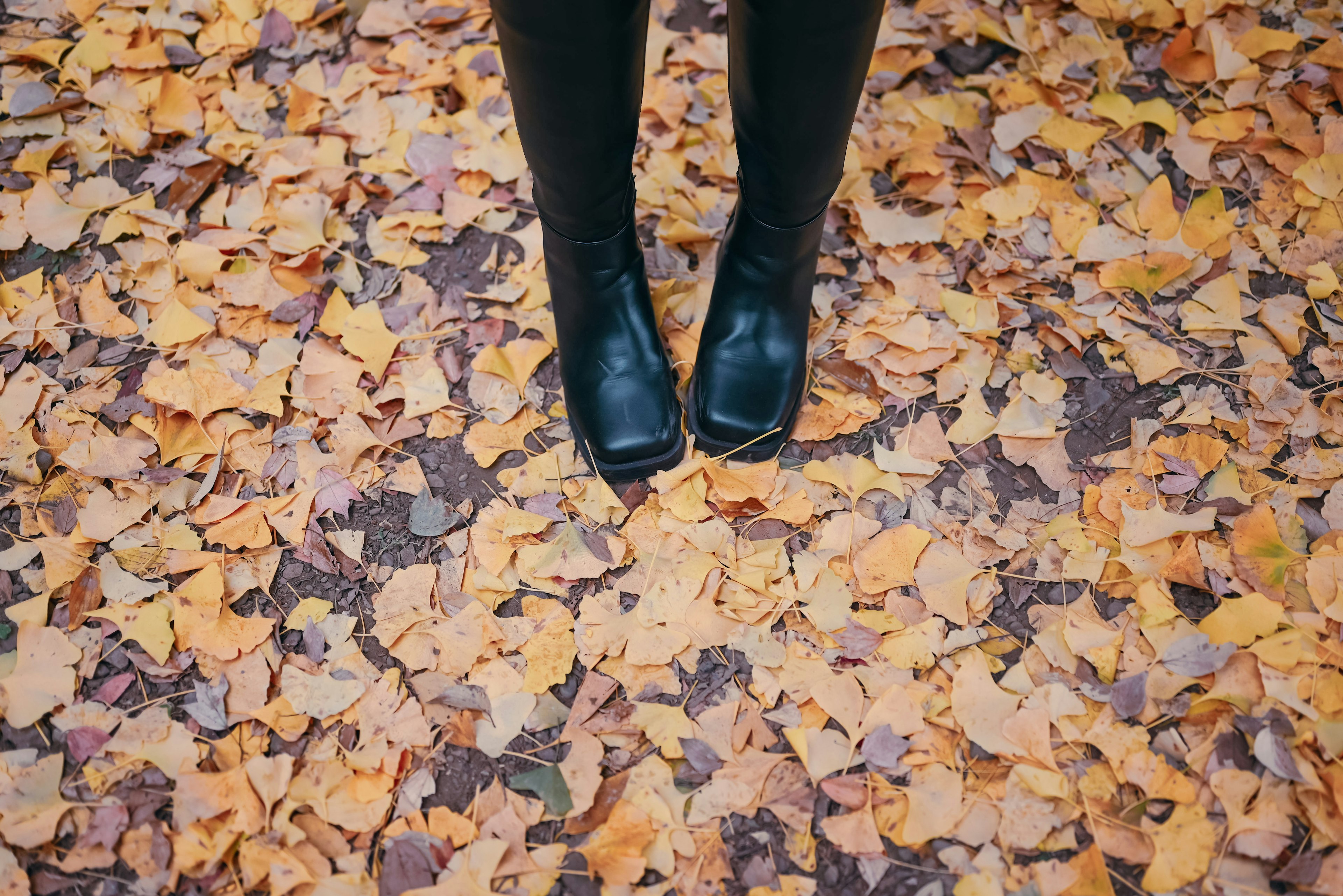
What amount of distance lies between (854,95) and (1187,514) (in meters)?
0.66

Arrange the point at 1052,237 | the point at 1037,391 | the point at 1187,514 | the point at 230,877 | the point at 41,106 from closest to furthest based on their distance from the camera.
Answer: the point at 230,877 < the point at 1187,514 < the point at 1037,391 < the point at 1052,237 < the point at 41,106

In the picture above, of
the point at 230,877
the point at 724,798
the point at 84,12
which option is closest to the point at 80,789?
the point at 230,877

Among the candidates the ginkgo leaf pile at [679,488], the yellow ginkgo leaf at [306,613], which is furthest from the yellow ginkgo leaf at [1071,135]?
the yellow ginkgo leaf at [306,613]

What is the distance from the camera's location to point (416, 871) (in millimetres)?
887

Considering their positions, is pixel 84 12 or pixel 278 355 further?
pixel 84 12

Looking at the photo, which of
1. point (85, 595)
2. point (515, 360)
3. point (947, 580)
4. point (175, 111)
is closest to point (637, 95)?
point (515, 360)

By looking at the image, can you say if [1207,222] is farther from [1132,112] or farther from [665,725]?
[665,725]

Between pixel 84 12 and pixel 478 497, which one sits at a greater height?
pixel 84 12

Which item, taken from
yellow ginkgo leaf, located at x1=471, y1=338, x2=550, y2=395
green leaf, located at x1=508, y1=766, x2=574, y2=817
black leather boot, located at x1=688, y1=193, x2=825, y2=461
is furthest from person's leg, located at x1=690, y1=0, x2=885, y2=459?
green leaf, located at x1=508, y1=766, x2=574, y2=817

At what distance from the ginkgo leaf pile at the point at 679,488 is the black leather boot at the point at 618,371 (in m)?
0.06

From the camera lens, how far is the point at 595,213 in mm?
981

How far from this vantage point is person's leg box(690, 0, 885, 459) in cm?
81

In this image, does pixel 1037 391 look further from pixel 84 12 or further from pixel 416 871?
pixel 84 12

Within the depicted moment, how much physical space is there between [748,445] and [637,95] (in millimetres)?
460
